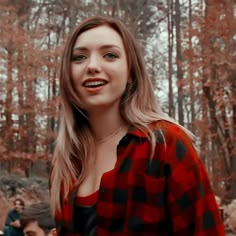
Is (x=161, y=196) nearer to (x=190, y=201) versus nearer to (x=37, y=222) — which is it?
(x=190, y=201)

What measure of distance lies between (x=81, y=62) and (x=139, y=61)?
19cm

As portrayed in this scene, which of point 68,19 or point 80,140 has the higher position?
point 68,19

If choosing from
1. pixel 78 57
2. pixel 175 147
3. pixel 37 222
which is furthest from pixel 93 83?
pixel 37 222

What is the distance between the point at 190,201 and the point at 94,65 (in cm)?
51

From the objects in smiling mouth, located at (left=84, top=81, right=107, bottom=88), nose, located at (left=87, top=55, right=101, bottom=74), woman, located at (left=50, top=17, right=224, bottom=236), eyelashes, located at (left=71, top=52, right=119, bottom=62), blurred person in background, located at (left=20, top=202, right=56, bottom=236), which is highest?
eyelashes, located at (left=71, top=52, right=119, bottom=62)

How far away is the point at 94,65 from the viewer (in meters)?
1.77

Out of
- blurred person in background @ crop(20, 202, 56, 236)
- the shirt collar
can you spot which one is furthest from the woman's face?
blurred person in background @ crop(20, 202, 56, 236)

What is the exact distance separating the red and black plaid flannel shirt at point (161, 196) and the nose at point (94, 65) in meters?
0.28

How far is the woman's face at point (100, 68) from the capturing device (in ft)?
5.83

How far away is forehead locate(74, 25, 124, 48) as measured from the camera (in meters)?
1.81

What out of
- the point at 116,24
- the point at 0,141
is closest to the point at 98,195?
the point at 116,24

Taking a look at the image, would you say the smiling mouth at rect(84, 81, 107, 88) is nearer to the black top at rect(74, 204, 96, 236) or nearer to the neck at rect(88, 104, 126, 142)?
the neck at rect(88, 104, 126, 142)

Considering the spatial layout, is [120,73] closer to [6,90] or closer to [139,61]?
[139,61]

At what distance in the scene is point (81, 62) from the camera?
5.98 ft
